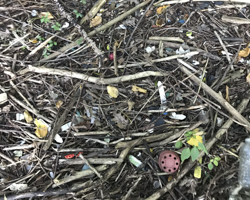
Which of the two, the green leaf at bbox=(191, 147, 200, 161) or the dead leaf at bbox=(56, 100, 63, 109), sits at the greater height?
the dead leaf at bbox=(56, 100, 63, 109)

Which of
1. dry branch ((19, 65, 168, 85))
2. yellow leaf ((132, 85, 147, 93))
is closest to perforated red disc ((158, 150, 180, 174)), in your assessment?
yellow leaf ((132, 85, 147, 93))

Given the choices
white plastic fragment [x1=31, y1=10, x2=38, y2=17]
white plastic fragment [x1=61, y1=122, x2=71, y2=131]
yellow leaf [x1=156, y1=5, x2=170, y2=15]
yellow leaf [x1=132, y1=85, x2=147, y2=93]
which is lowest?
white plastic fragment [x1=61, y1=122, x2=71, y2=131]

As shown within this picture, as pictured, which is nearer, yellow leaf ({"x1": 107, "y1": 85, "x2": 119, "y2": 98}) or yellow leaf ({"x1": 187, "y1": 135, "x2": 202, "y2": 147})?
yellow leaf ({"x1": 187, "y1": 135, "x2": 202, "y2": 147})

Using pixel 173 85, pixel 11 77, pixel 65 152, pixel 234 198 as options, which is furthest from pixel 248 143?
pixel 11 77

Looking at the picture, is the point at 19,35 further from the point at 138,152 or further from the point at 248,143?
the point at 248,143

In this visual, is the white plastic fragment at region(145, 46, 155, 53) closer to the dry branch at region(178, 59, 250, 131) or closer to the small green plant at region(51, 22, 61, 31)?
the dry branch at region(178, 59, 250, 131)

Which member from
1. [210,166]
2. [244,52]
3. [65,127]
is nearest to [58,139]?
[65,127]

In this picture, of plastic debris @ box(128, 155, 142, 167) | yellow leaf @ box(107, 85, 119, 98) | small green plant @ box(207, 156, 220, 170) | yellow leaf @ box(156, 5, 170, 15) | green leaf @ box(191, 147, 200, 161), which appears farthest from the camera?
yellow leaf @ box(156, 5, 170, 15)
